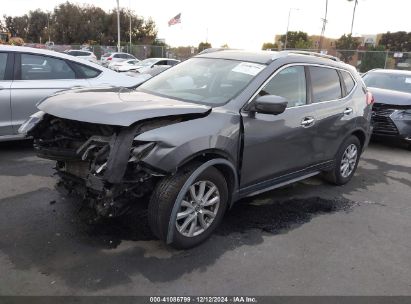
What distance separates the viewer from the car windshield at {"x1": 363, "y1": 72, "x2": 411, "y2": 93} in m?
9.55

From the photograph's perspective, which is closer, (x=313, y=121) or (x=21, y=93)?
(x=313, y=121)

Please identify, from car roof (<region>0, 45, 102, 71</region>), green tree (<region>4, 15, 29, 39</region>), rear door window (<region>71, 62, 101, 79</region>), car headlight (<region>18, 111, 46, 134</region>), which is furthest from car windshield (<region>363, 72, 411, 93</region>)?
green tree (<region>4, 15, 29, 39</region>)

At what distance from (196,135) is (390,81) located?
7.95 meters

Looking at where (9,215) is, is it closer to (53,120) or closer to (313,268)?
(53,120)

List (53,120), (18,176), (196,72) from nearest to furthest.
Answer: (53,120)
(196,72)
(18,176)

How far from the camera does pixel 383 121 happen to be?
8484 millimetres

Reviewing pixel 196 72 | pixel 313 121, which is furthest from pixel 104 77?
pixel 313 121

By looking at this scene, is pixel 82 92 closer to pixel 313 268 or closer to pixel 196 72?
pixel 196 72

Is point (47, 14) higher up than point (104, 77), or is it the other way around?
point (47, 14)

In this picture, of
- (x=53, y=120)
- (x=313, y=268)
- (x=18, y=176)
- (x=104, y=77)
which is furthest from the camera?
(x=104, y=77)

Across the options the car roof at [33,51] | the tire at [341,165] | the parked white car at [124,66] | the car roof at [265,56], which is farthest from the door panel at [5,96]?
the parked white car at [124,66]

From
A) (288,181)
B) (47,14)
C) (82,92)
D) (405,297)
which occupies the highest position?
(47,14)

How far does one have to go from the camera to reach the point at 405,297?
3.25 m

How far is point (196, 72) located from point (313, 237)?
2.20 m
